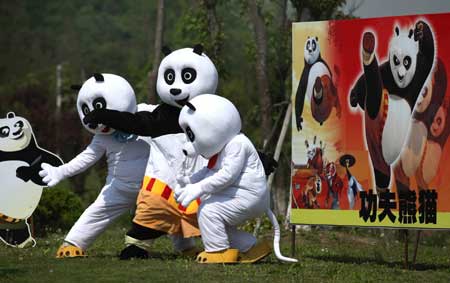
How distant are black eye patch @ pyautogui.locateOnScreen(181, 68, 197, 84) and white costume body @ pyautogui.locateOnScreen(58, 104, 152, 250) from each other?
87 centimetres

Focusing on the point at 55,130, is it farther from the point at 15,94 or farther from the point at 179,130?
the point at 179,130

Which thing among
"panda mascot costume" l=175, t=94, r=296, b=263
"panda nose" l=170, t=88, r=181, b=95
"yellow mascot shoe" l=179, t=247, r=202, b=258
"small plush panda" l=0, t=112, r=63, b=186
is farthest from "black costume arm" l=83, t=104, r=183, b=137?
"small plush panda" l=0, t=112, r=63, b=186

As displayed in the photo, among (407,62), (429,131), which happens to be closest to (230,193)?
(429,131)

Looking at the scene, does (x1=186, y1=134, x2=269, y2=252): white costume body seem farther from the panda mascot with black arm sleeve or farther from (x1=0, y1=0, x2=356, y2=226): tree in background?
(x1=0, y1=0, x2=356, y2=226): tree in background

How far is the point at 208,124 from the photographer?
10.4m

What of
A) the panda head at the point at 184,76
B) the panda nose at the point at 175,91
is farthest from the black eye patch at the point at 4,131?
the panda nose at the point at 175,91

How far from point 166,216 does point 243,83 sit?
26027 millimetres

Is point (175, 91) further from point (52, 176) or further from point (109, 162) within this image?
point (52, 176)

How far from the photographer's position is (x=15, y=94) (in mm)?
31188

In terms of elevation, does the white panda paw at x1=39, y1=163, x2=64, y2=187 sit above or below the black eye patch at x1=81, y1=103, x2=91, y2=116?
below

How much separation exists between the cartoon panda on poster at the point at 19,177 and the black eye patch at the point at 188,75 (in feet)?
7.08

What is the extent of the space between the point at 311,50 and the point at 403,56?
3.21ft

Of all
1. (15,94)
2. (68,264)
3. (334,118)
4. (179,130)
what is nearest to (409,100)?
(334,118)

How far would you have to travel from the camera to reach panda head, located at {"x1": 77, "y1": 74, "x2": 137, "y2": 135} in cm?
1129
